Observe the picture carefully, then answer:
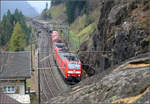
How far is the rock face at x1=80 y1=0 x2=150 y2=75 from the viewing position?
16369 millimetres

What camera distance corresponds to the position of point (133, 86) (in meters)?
7.23

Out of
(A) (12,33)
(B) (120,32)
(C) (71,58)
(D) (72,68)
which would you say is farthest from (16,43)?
(B) (120,32)

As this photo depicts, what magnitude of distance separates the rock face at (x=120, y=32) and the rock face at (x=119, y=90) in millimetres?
7321

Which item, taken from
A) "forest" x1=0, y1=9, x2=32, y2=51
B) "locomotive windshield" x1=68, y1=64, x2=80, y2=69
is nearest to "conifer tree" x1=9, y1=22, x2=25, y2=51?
"forest" x1=0, y1=9, x2=32, y2=51

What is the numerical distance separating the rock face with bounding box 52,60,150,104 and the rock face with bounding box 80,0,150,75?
7321 mm

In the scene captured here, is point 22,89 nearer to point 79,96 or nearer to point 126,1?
point 79,96

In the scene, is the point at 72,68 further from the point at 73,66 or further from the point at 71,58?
the point at 71,58

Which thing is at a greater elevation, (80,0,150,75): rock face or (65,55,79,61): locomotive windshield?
(80,0,150,75): rock face

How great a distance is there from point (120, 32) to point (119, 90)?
11165 millimetres

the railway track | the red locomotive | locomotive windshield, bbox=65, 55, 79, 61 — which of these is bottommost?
the railway track

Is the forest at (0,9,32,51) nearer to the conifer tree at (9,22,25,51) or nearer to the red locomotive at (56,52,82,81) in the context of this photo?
the conifer tree at (9,22,25,51)

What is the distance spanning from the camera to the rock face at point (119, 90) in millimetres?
6828

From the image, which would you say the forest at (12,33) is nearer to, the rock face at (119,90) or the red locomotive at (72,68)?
the red locomotive at (72,68)

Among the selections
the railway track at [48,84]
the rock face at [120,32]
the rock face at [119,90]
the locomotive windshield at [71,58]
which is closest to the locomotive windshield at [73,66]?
the locomotive windshield at [71,58]
